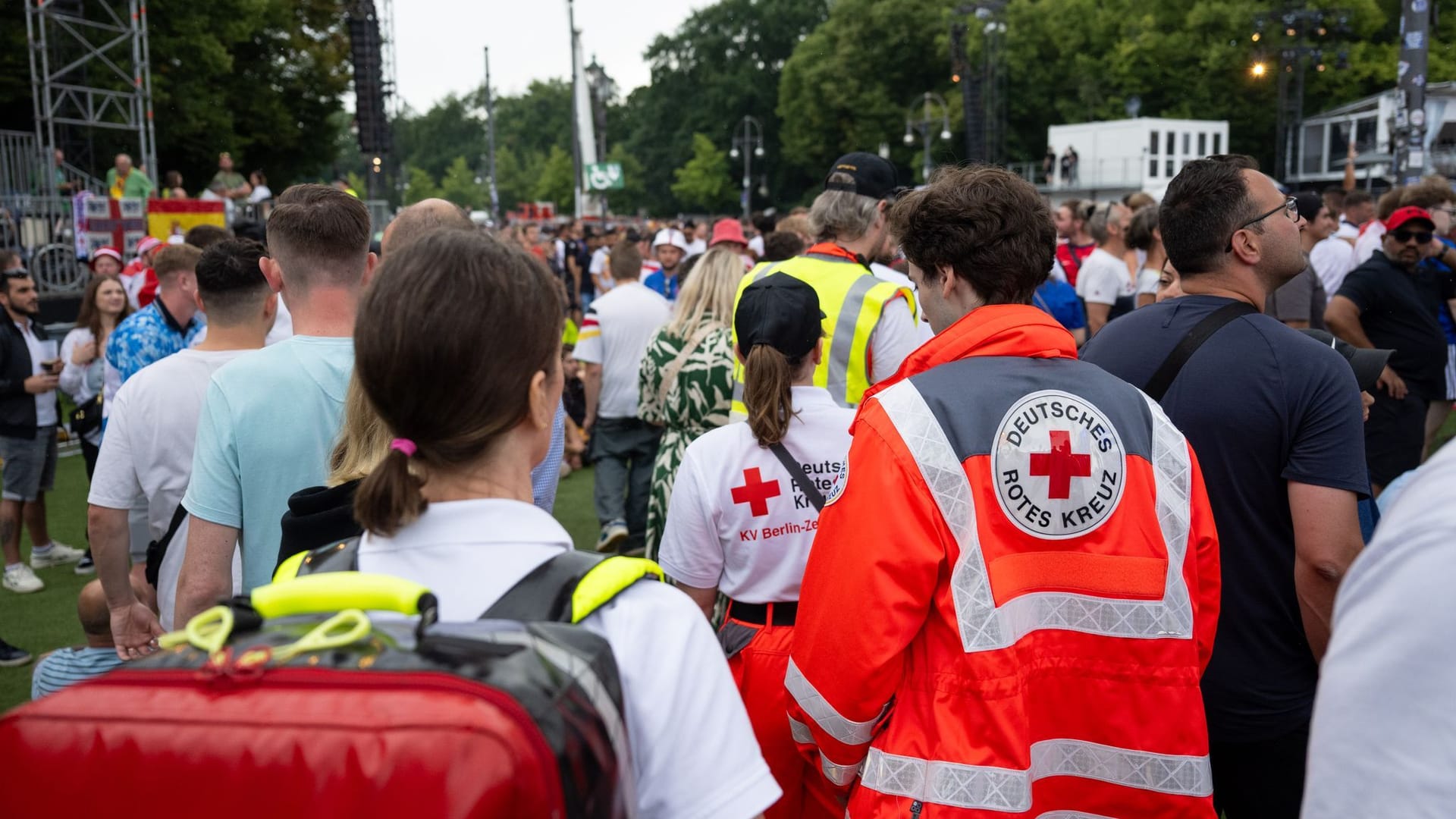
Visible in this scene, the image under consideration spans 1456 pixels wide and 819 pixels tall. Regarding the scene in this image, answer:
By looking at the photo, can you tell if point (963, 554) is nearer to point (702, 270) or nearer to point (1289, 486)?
point (1289, 486)

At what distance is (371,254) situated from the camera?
10.3ft

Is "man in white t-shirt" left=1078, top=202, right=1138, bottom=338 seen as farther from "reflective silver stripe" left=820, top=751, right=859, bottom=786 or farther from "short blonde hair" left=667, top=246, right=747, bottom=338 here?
"reflective silver stripe" left=820, top=751, right=859, bottom=786

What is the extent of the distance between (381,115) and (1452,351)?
24562 millimetres

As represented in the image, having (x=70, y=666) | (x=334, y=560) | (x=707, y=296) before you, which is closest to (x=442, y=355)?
(x=334, y=560)

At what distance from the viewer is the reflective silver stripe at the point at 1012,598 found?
2.15m

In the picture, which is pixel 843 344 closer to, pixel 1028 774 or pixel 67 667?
pixel 1028 774

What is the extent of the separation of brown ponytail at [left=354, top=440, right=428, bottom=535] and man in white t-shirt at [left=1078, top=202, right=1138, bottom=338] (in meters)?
7.70

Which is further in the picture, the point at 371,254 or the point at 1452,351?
the point at 1452,351

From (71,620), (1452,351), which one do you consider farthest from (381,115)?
(1452,351)

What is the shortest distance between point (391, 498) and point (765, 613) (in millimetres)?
1863

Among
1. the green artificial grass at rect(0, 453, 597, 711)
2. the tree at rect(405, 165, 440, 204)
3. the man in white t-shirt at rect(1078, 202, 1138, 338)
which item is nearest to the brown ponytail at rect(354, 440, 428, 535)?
the green artificial grass at rect(0, 453, 597, 711)

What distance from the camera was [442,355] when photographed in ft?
4.80

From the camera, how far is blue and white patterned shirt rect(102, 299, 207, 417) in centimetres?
563

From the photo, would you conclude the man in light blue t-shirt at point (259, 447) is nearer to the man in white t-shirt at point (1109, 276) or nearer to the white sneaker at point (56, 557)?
the white sneaker at point (56, 557)
